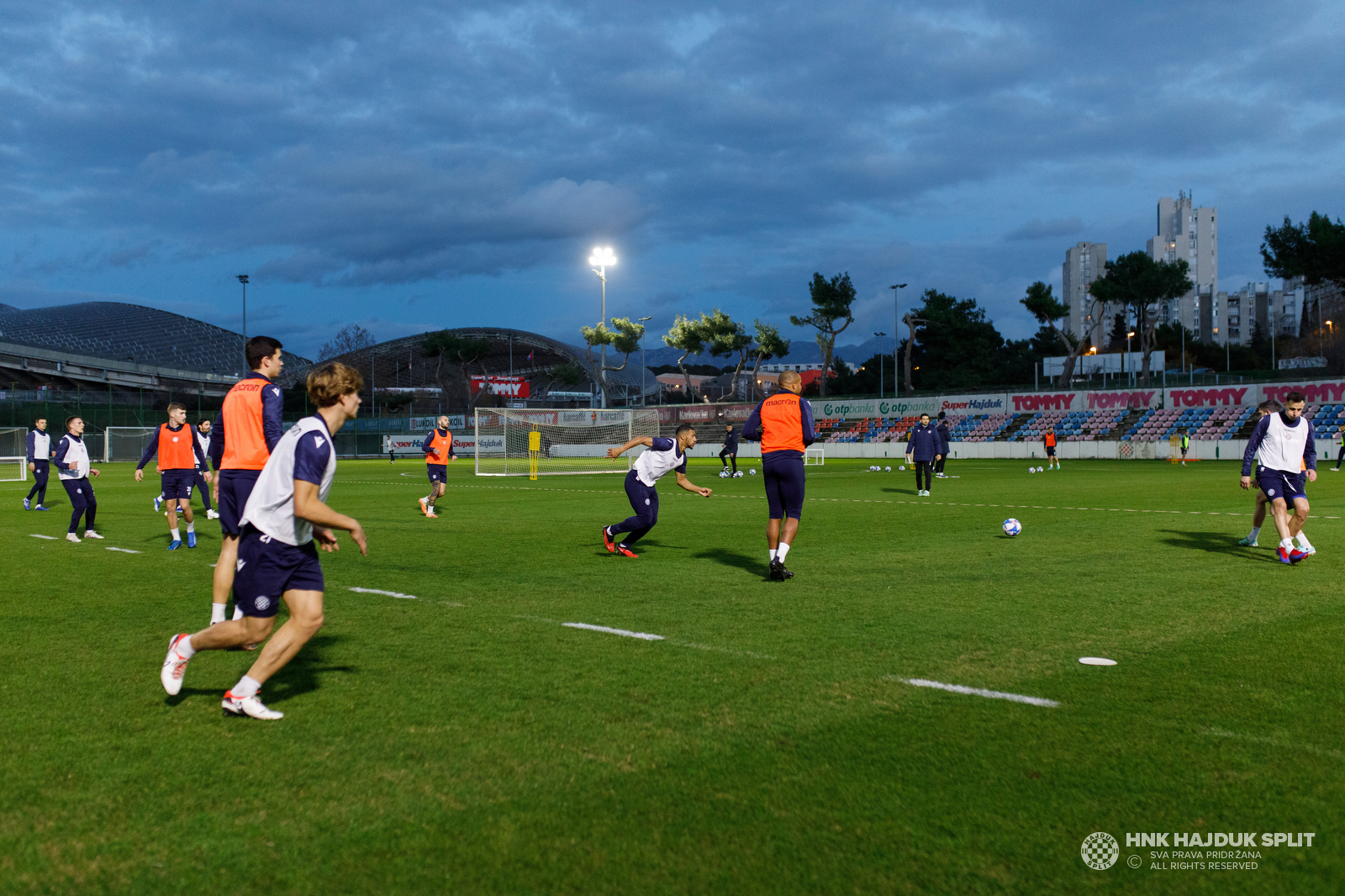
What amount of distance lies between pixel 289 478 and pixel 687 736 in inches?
91.7

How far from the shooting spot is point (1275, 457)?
32.4 feet

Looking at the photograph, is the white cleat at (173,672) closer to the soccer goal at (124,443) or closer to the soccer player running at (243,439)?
the soccer player running at (243,439)

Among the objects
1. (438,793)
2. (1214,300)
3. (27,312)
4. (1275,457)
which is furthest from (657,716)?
(1214,300)

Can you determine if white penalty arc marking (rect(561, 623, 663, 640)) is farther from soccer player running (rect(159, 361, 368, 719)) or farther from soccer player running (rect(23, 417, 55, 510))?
soccer player running (rect(23, 417, 55, 510))

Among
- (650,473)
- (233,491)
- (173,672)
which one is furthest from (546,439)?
(173,672)

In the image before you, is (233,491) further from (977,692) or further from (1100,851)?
(1100,851)

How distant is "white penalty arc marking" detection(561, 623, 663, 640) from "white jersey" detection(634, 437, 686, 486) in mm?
3821

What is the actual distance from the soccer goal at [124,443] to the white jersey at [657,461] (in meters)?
50.7

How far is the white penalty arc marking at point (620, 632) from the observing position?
20.4 ft

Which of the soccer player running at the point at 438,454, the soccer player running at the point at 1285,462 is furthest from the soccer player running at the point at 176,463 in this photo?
the soccer player running at the point at 1285,462

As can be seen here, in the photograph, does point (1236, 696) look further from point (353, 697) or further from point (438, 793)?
point (353, 697)

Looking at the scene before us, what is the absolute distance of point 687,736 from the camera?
4191 mm

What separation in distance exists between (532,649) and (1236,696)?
4.00 meters

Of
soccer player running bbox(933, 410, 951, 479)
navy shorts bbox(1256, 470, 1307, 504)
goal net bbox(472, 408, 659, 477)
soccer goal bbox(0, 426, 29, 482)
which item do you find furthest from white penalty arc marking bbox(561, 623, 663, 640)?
Result: soccer goal bbox(0, 426, 29, 482)
